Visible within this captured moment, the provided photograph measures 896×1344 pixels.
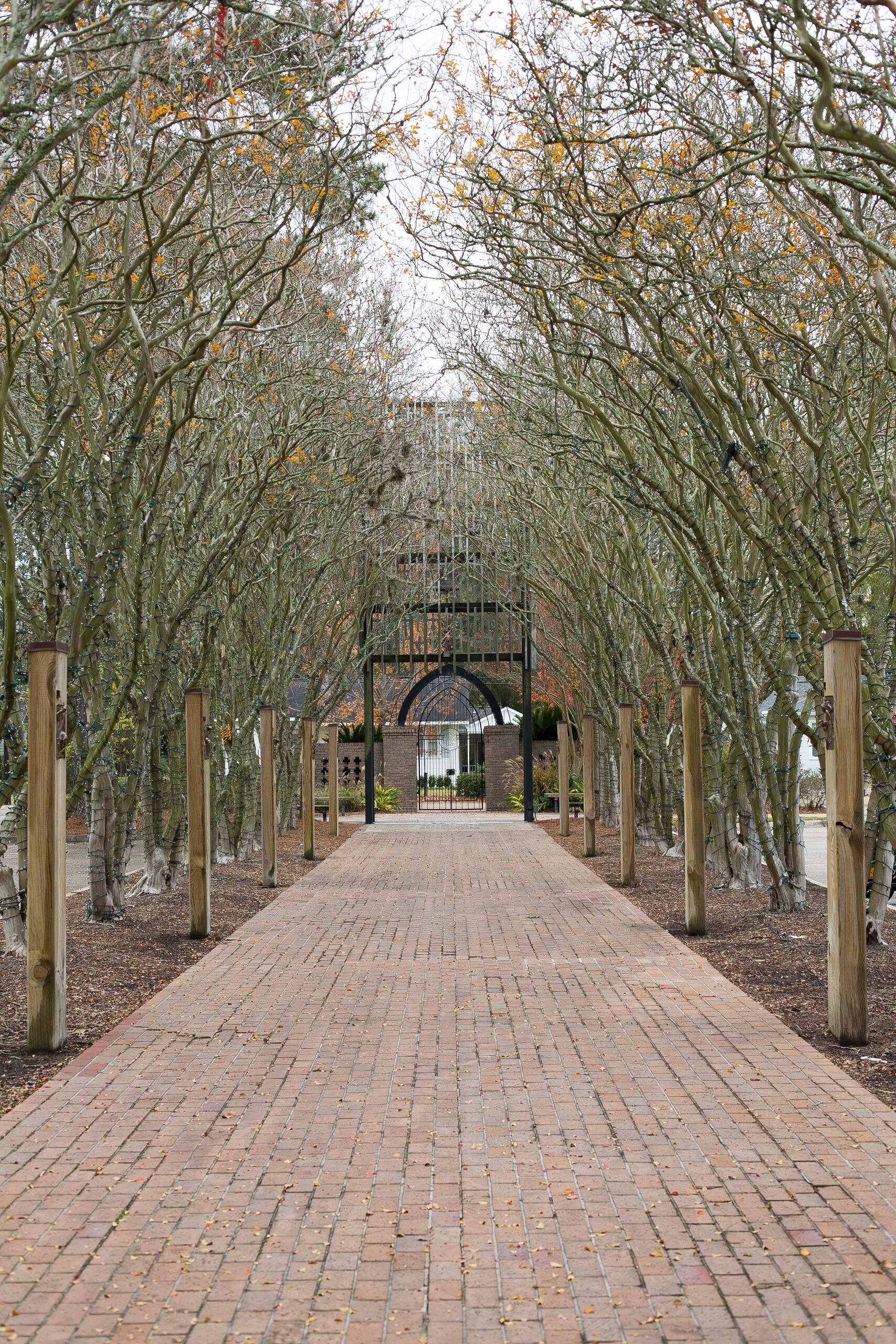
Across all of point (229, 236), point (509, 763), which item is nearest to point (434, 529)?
point (509, 763)

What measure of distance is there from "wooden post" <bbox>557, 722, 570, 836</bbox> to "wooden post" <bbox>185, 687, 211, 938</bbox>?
11.8 metres

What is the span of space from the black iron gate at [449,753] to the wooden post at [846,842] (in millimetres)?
25891

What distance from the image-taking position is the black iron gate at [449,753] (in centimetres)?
3575

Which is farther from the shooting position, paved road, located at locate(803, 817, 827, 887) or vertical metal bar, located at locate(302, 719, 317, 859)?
vertical metal bar, located at locate(302, 719, 317, 859)

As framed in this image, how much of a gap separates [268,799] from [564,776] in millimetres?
8259

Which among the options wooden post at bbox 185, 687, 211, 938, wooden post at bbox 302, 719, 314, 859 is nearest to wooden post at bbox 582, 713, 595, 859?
wooden post at bbox 302, 719, 314, 859

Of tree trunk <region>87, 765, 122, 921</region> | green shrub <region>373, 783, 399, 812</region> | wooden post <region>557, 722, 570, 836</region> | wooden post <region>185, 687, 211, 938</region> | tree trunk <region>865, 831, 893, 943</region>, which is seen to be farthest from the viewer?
green shrub <region>373, 783, 399, 812</region>

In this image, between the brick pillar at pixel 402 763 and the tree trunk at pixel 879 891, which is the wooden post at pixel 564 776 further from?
the tree trunk at pixel 879 891

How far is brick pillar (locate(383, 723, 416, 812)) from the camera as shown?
3422 centimetres

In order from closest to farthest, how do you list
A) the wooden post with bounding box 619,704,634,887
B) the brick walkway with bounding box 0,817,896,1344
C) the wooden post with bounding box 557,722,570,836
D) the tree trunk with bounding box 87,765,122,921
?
the brick walkway with bounding box 0,817,896,1344
the tree trunk with bounding box 87,765,122,921
the wooden post with bounding box 619,704,634,887
the wooden post with bounding box 557,722,570,836

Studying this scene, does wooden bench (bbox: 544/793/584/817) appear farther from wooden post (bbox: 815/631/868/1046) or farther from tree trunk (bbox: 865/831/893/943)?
wooden post (bbox: 815/631/868/1046)

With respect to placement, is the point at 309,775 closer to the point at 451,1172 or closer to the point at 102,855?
the point at 102,855

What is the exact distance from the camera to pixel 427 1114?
6.13m

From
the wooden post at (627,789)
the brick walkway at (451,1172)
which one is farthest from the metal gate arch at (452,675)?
the brick walkway at (451,1172)
